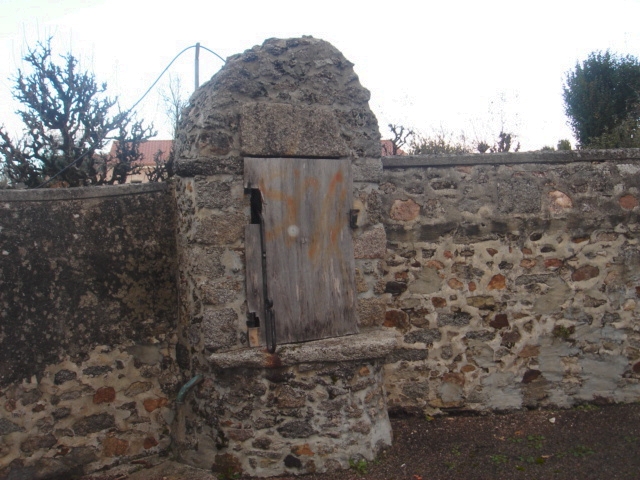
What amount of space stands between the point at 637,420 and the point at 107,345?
416cm

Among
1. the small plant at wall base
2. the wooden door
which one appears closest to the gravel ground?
the wooden door

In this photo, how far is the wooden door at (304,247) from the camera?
4.04 metres

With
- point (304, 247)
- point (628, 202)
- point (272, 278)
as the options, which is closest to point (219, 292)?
point (272, 278)

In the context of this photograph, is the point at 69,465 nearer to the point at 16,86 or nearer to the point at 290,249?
the point at 290,249

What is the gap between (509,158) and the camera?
16.2 feet

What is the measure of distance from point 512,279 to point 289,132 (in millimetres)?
2279

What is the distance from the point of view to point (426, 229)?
191 inches

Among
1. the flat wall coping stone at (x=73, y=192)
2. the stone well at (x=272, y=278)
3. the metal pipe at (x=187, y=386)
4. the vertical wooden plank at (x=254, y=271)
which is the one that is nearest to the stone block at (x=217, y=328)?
the stone well at (x=272, y=278)

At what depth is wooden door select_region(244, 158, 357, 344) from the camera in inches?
159

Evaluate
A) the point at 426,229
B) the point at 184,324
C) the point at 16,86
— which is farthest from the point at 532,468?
the point at 16,86

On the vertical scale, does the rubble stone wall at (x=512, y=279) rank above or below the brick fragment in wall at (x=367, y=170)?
below

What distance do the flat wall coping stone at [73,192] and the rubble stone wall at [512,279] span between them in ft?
5.97

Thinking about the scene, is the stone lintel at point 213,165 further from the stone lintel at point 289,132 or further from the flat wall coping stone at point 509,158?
the flat wall coping stone at point 509,158

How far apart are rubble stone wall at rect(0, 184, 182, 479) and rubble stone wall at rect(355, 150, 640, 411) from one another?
1805 mm
